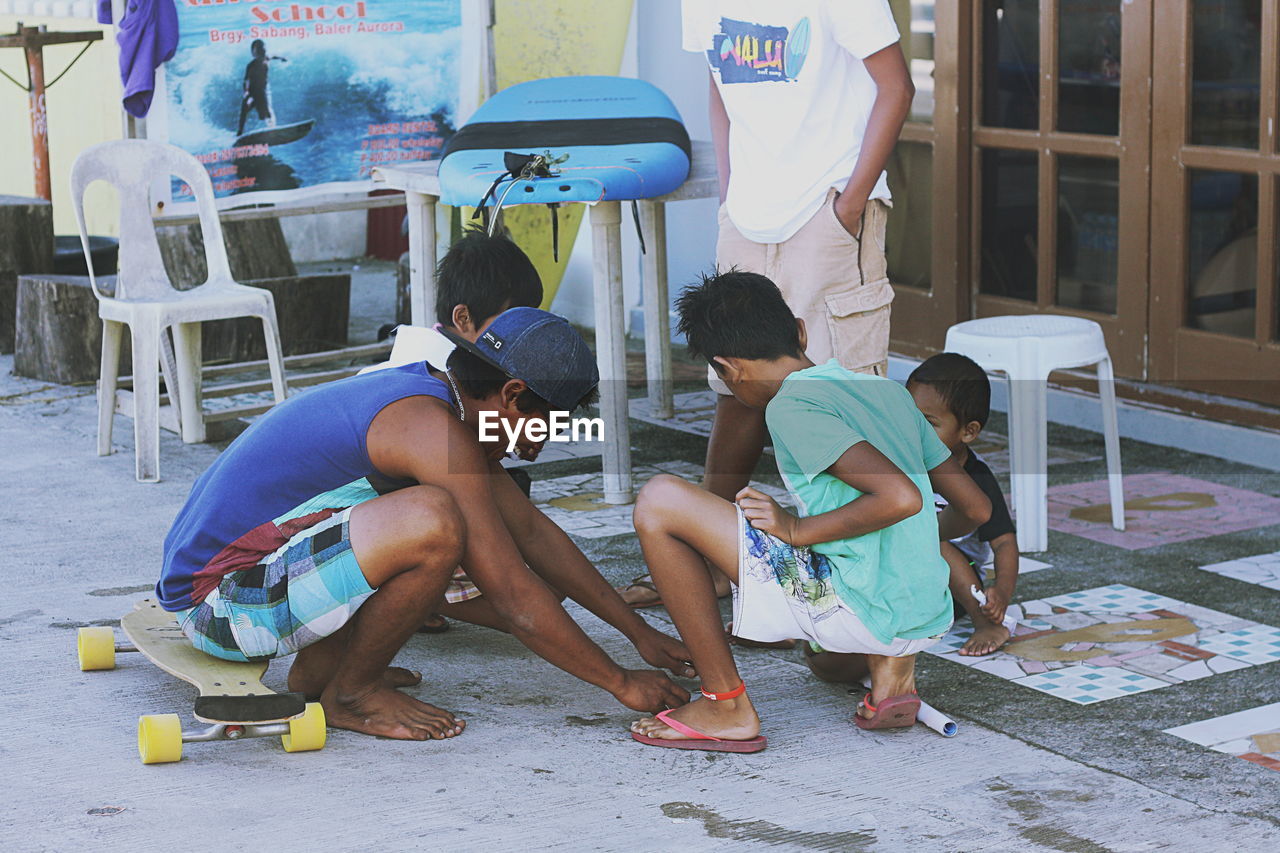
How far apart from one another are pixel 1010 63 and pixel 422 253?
2114mm

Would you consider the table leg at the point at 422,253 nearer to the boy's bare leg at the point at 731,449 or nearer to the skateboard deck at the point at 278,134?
the skateboard deck at the point at 278,134

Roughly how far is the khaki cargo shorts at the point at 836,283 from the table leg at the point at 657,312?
1.58 m

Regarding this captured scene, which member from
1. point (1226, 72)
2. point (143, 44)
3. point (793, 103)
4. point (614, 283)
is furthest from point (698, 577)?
point (143, 44)

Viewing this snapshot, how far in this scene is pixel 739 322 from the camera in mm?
2971

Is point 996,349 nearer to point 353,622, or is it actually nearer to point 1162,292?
point 1162,292

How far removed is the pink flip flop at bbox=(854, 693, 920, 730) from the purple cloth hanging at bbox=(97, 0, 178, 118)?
3.44 m

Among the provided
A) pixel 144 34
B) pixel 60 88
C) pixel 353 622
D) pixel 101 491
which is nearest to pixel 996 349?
pixel 353 622

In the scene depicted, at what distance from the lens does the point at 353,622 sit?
117 inches

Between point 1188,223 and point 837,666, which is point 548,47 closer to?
point 1188,223

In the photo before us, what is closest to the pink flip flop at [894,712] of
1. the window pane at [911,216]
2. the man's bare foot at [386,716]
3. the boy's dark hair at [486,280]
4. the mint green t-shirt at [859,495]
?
the mint green t-shirt at [859,495]

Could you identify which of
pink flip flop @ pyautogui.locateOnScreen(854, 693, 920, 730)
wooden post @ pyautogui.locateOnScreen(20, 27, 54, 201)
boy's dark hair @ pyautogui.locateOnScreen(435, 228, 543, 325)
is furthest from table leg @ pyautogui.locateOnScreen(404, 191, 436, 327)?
wooden post @ pyautogui.locateOnScreen(20, 27, 54, 201)

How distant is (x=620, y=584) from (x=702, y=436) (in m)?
1.56

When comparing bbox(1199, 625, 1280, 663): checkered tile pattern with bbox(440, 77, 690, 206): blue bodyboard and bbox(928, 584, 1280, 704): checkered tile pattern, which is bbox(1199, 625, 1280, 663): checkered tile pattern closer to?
bbox(928, 584, 1280, 704): checkered tile pattern

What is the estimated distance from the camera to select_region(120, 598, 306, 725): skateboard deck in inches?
109
